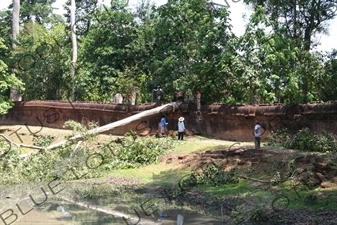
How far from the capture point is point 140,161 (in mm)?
18516

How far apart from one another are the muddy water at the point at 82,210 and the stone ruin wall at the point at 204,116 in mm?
6422

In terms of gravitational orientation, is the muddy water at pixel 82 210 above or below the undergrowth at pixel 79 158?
below

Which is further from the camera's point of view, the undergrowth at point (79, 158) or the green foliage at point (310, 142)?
the undergrowth at point (79, 158)

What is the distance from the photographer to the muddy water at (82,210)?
11.6 metres

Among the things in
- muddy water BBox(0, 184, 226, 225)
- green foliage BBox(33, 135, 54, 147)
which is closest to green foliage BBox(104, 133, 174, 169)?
muddy water BBox(0, 184, 226, 225)

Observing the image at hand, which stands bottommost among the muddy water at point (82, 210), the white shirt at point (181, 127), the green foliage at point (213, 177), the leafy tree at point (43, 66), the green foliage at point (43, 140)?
the muddy water at point (82, 210)

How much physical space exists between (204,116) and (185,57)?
14.9ft

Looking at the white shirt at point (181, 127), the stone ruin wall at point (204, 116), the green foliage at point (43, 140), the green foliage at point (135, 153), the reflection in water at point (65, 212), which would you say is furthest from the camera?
the green foliage at point (43, 140)

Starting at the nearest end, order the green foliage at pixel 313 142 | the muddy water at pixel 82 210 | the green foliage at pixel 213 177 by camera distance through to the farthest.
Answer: the muddy water at pixel 82 210 → the green foliage at pixel 213 177 → the green foliage at pixel 313 142

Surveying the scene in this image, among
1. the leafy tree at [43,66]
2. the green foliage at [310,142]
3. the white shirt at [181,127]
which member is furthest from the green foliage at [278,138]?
the leafy tree at [43,66]

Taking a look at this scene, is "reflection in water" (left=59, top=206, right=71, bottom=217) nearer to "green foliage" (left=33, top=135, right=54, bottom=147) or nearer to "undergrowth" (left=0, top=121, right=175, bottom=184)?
"undergrowth" (left=0, top=121, right=175, bottom=184)

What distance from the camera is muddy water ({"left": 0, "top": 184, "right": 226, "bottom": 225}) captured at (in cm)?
1157

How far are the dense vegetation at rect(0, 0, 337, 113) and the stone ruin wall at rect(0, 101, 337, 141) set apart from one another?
1808 millimetres

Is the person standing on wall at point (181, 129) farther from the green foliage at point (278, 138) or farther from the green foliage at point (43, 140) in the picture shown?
the green foliage at point (43, 140)
